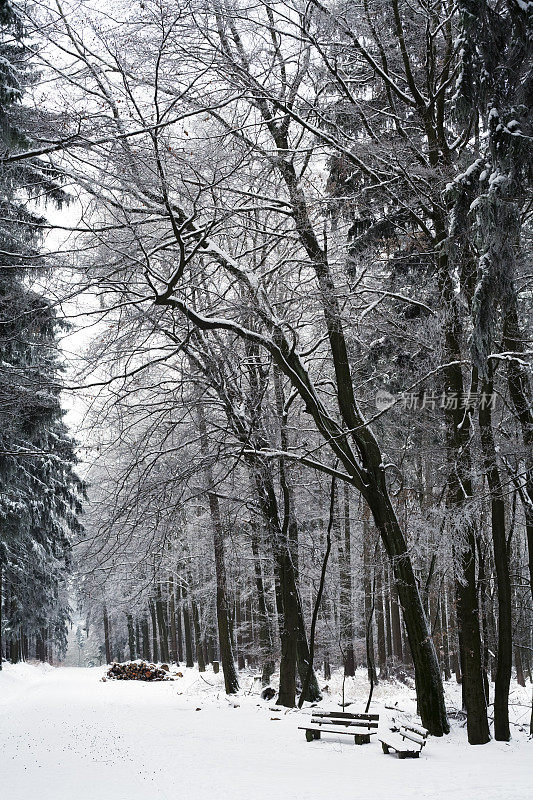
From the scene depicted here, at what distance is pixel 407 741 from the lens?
9.57 meters

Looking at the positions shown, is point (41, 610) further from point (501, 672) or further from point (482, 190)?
point (482, 190)

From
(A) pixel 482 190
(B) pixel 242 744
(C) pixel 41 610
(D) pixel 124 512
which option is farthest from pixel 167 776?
(C) pixel 41 610

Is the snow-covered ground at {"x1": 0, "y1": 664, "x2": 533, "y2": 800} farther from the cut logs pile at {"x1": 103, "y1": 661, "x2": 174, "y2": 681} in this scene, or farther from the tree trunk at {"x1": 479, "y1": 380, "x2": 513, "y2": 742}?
the cut logs pile at {"x1": 103, "y1": 661, "x2": 174, "y2": 681}

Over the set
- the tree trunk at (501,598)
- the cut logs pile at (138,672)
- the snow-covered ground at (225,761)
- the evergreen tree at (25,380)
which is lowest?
the cut logs pile at (138,672)

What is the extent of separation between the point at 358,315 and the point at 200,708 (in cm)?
972

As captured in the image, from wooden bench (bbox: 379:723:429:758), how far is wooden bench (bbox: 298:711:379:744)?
1.80ft

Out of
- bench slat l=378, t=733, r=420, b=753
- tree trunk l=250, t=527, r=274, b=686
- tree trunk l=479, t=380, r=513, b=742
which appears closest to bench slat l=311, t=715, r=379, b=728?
bench slat l=378, t=733, r=420, b=753

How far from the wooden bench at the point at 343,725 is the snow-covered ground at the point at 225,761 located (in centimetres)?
18

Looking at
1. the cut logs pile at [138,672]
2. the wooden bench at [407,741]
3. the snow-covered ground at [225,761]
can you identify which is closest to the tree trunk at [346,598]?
the snow-covered ground at [225,761]

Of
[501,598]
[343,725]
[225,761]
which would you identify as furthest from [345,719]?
[501,598]

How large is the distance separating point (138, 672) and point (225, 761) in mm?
19460

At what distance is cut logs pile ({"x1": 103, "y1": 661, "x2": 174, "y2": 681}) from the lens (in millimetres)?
26528

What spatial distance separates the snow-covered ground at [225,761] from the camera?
7.39 meters

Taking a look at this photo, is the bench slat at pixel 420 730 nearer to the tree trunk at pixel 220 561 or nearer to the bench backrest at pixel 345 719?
the bench backrest at pixel 345 719
